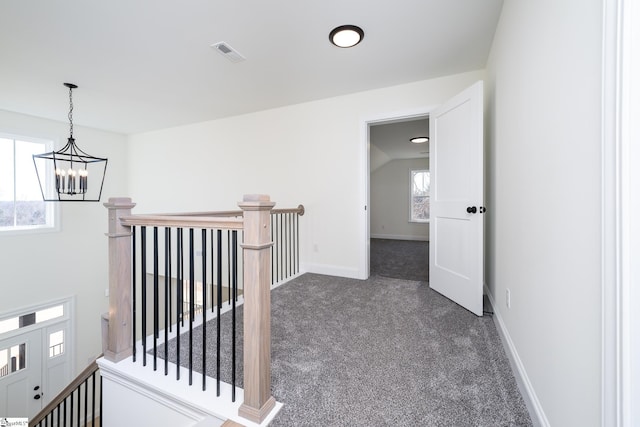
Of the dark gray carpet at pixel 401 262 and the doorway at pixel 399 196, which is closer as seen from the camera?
the dark gray carpet at pixel 401 262

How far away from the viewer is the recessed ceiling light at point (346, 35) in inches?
85.8

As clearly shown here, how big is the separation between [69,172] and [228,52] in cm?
243

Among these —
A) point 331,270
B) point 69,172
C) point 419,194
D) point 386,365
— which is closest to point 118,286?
point 386,365

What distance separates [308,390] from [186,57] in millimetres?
2928

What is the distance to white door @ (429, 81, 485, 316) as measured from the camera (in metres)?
2.26

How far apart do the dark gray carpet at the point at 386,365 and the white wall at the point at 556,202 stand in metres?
0.24

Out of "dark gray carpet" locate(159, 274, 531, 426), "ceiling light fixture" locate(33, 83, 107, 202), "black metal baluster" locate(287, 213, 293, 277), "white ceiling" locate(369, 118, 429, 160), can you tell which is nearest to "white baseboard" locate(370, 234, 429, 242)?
"white ceiling" locate(369, 118, 429, 160)

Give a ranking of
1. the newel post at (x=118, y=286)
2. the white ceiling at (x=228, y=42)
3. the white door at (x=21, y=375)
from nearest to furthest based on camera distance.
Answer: the newel post at (x=118, y=286), the white ceiling at (x=228, y=42), the white door at (x=21, y=375)

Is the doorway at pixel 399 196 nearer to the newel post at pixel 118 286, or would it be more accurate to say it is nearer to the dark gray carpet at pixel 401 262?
the dark gray carpet at pixel 401 262

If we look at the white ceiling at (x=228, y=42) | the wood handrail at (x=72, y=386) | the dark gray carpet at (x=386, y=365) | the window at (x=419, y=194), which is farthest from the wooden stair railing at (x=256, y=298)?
the window at (x=419, y=194)

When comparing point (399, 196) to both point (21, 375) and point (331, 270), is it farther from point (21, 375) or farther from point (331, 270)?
point (21, 375)

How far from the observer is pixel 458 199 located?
8.25 ft

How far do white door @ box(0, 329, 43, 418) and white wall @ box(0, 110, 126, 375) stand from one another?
476 millimetres

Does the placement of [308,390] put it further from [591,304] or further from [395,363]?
[591,304]
